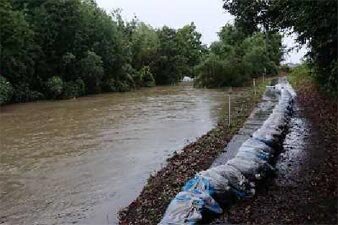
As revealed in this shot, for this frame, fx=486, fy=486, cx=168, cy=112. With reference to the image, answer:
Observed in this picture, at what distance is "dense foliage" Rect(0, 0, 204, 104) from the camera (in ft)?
116

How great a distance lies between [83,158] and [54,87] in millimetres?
26159

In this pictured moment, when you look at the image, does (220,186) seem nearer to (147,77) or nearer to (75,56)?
(75,56)

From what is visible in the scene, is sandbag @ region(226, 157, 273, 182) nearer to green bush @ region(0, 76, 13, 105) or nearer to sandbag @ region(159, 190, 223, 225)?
sandbag @ region(159, 190, 223, 225)

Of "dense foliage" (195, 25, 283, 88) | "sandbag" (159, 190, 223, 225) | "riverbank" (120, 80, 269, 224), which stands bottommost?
"riverbank" (120, 80, 269, 224)

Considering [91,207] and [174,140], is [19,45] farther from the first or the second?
[91,207]

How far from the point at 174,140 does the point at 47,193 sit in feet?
21.2

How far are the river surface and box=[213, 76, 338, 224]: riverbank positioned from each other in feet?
8.00

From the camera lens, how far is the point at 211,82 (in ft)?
148

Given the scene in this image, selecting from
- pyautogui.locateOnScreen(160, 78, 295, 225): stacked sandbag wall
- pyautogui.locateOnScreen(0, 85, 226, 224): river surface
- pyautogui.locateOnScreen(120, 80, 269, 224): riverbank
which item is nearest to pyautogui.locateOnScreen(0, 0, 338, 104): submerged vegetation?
pyautogui.locateOnScreen(0, 85, 226, 224): river surface

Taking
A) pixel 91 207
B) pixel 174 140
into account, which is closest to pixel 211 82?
pixel 174 140

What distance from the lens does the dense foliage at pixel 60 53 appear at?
35344mm

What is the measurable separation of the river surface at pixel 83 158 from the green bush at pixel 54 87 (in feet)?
43.7

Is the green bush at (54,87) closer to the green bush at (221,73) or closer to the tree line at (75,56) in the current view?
the tree line at (75,56)

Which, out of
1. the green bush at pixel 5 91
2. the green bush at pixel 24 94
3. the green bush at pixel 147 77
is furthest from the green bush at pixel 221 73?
the green bush at pixel 5 91
